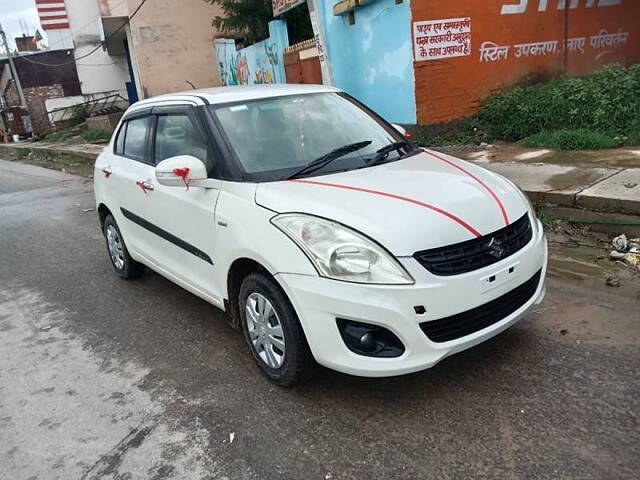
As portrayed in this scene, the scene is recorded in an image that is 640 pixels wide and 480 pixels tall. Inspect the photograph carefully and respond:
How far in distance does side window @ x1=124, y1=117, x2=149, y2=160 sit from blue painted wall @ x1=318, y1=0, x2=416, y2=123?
5.02m

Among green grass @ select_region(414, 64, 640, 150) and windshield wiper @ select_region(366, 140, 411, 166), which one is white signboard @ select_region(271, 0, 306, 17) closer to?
green grass @ select_region(414, 64, 640, 150)

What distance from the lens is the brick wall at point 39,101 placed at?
32562mm

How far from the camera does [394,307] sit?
8.87 ft

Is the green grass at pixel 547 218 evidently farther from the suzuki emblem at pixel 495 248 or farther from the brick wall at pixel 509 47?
the brick wall at pixel 509 47

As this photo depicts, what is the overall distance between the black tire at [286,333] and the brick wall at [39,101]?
33684 mm

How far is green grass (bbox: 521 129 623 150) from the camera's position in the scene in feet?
24.5

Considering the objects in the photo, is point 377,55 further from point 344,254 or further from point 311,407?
point 311,407

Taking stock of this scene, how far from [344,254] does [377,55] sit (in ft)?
24.6

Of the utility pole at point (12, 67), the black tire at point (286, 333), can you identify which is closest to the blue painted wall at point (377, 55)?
the black tire at point (286, 333)

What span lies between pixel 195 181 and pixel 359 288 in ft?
4.62

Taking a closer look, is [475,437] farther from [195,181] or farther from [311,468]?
[195,181]

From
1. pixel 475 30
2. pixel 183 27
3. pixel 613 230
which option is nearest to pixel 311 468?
pixel 613 230

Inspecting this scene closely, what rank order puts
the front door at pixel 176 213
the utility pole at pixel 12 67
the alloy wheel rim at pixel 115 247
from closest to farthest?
the front door at pixel 176 213, the alloy wheel rim at pixel 115 247, the utility pole at pixel 12 67

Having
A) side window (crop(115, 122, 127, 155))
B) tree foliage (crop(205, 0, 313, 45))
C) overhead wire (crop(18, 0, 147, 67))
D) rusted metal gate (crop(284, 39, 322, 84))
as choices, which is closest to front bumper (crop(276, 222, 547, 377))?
side window (crop(115, 122, 127, 155))
